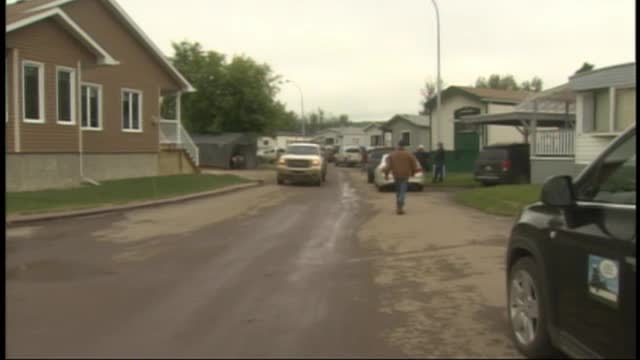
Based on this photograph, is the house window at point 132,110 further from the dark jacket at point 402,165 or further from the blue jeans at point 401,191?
the blue jeans at point 401,191

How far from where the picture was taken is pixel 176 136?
106 feet

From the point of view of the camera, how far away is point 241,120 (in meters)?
49.8

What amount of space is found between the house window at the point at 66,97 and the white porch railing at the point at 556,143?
51.4 ft

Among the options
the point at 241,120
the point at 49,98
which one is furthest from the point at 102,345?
the point at 241,120

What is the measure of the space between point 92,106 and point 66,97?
15.3 ft

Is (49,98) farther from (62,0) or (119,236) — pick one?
(119,236)

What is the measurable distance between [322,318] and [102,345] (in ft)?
6.40

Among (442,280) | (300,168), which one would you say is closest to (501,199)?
(442,280)

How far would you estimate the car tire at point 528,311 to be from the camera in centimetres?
505

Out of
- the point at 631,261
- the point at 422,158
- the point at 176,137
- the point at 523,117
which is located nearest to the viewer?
the point at 631,261

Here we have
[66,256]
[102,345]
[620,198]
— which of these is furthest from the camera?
[66,256]

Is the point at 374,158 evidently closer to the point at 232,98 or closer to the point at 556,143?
the point at 556,143

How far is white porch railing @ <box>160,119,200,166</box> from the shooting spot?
31.7 meters

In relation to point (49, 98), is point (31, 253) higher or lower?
lower
